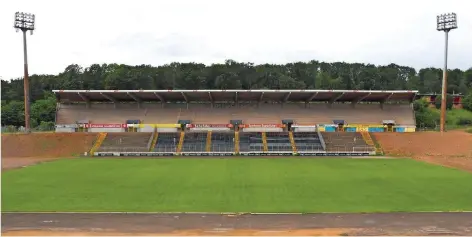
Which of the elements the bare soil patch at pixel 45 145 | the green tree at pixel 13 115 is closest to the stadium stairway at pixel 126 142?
the bare soil patch at pixel 45 145

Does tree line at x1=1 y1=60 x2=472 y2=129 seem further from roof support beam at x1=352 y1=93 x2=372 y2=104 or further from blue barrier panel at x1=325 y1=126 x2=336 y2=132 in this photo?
blue barrier panel at x1=325 y1=126 x2=336 y2=132

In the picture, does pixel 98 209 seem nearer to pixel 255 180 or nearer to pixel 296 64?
pixel 255 180

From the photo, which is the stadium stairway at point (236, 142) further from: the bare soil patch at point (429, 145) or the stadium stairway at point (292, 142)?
the bare soil patch at point (429, 145)

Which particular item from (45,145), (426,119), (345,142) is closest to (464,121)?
(426,119)

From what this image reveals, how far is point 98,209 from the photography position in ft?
59.7

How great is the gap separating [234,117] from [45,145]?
26309mm

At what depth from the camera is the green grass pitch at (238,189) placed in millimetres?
18938

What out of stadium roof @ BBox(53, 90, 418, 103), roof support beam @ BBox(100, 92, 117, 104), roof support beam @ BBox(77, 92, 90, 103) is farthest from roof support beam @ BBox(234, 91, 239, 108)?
roof support beam @ BBox(77, 92, 90, 103)

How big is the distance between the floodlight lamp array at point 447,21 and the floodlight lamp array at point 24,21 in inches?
2144

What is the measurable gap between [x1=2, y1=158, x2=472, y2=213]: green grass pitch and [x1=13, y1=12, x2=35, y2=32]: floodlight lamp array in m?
26.0

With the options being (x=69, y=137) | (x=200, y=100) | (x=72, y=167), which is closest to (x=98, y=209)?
(x=72, y=167)

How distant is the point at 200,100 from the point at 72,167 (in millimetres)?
29812

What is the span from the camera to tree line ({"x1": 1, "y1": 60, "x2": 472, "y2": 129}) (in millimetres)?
103812

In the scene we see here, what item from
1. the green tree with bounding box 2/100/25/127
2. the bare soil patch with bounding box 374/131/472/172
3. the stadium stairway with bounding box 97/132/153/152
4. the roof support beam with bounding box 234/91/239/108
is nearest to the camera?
the bare soil patch with bounding box 374/131/472/172
